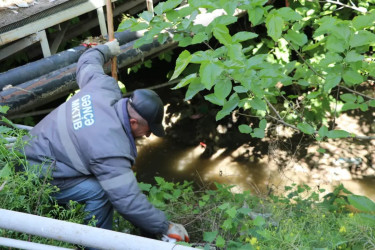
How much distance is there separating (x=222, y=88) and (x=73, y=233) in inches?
51.7

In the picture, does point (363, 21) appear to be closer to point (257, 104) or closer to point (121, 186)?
point (257, 104)

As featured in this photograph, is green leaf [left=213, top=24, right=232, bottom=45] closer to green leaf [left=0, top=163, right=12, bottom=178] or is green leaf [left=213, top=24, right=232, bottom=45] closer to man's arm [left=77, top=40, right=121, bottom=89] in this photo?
man's arm [left=77, top=40, right=121, bottom=89]

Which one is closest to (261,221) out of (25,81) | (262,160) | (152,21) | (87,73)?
(152,21)

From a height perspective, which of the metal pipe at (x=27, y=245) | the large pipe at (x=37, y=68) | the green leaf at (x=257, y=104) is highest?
the metal pipe at (x=27, y=245)

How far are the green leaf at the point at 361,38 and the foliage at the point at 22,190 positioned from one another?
206 cm

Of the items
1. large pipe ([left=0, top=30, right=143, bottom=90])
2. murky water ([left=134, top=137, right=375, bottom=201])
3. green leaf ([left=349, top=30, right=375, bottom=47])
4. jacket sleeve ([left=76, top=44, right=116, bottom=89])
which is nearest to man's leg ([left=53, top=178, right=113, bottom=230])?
jacket sleeve ([left=76, top=44, right=116, bottom=89])

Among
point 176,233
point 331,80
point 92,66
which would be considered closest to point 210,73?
point 331,80

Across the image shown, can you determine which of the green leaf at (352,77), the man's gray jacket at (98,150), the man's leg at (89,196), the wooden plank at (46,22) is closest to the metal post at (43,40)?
the wooden plank at (46,22)

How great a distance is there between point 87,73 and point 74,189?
3.71 ft

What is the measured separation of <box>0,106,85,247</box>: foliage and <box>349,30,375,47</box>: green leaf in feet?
6.76

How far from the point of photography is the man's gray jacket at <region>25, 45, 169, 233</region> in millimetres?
2857

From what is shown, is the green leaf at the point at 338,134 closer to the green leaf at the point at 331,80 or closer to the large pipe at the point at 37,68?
the green leaf at the point at 331,80

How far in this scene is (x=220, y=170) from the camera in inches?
291

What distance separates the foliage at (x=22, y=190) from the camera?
2475mm
